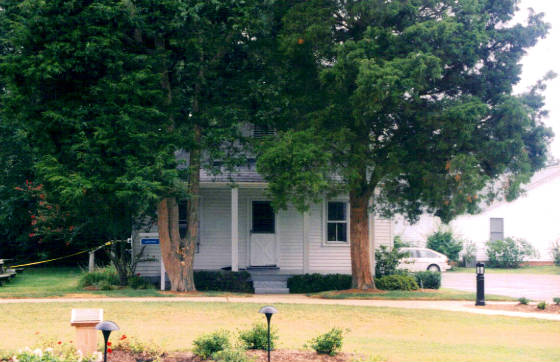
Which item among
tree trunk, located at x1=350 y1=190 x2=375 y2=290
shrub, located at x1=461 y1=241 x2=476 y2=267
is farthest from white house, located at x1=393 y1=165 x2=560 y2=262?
tree trunk, located at x1=350 y1=190 x2=375 y2=290

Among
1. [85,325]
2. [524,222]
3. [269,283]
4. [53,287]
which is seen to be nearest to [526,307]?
Result: [269,283]

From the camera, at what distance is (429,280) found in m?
21.5

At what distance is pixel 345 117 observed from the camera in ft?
58.3

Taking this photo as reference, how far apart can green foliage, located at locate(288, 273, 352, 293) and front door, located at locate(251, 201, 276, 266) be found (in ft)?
6.13

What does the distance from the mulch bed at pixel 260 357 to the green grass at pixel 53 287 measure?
8374 mm

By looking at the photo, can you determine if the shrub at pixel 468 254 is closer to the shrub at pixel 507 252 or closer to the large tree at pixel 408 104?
the shrub at pixel 507 252

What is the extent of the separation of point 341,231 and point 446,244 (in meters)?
15.4

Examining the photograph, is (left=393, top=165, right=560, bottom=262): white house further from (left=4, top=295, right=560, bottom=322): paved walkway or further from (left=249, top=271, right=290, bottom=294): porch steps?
(left=4, top=295, right=560, bottom=322): paved walkway

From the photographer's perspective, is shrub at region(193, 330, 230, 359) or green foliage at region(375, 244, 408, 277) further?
green foliage at region(375, 244, 408, 277)

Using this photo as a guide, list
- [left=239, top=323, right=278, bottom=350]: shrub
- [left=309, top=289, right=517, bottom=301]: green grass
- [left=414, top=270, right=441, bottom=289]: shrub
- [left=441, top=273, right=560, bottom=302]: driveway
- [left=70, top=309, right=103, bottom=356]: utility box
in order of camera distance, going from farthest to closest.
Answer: [left=414, top=270, right=441, bottom=289]: shrub < [left=441, top=273, right=560, bottom=302]: driveway < [left=309, top=289, right=517, bottom=301]: green grass < [left=239, top=323, right=278, bottom=350]: shrub < [left=70, top=309, right=103, bottom=356]: utility box

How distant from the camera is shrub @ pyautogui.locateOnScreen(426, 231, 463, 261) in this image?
36.5 m

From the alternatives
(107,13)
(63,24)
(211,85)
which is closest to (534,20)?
(211,85)

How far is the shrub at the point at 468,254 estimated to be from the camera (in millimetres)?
36969

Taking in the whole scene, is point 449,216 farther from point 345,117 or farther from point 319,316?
point 319,316
